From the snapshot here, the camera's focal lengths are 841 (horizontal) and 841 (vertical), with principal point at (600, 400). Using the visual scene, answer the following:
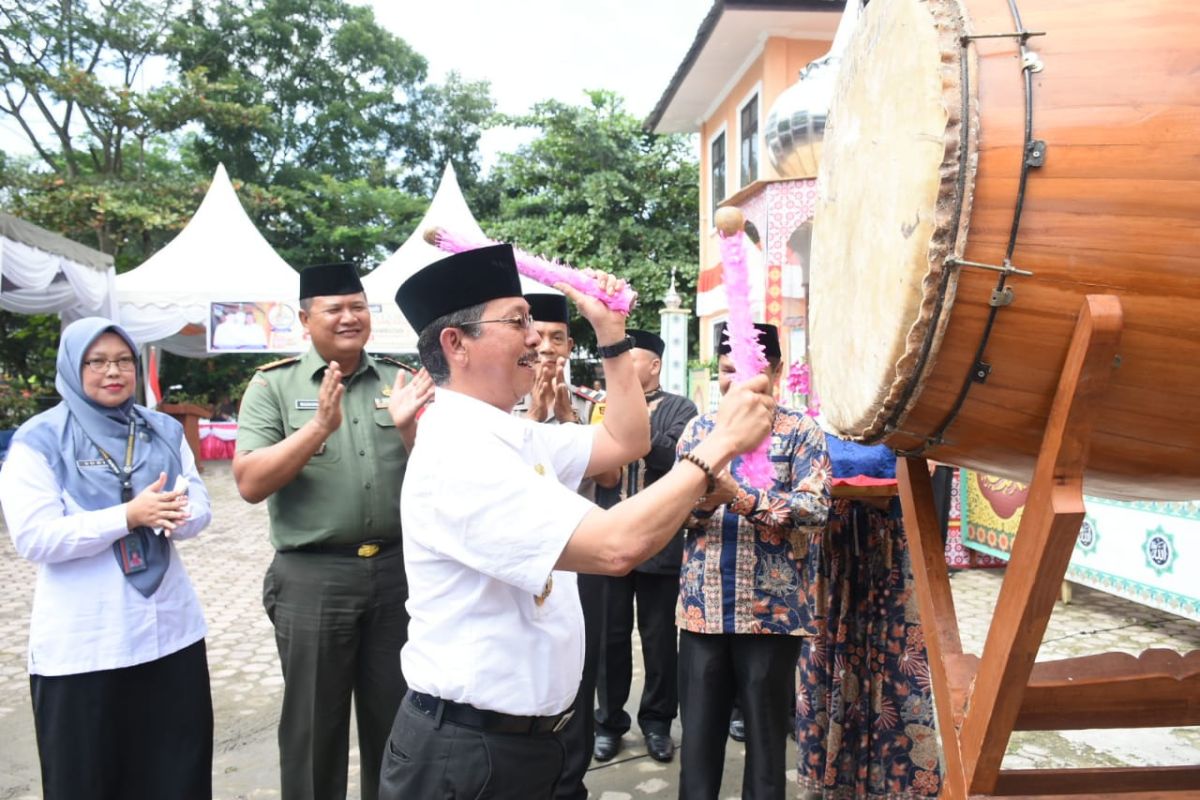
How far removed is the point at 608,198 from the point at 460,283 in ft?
59.8

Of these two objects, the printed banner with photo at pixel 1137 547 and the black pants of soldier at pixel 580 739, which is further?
the printed banner with photo at pixel 1137 547

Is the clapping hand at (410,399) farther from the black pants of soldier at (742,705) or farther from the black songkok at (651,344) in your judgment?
the black songkok at (651,344)

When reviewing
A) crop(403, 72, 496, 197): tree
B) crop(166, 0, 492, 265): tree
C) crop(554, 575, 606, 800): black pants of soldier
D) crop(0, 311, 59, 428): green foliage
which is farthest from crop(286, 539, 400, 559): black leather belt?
crop(403, 72, 496, 197): tree

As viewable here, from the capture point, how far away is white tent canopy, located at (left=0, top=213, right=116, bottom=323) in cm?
873

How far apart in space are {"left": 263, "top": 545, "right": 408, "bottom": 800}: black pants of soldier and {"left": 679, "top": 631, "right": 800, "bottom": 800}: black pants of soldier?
3.46 ft

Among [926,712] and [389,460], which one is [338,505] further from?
[926,712]

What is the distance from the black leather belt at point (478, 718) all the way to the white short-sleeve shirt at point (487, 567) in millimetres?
31

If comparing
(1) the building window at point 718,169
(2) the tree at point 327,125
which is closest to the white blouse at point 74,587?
(1) the building window at point 718,169

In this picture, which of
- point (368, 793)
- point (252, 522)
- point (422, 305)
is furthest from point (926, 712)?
point (252, 522)

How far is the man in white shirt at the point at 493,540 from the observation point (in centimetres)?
167

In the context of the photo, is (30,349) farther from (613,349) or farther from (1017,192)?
(1017,192)

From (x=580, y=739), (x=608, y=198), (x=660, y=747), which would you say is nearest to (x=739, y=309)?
(x=580, y=739)

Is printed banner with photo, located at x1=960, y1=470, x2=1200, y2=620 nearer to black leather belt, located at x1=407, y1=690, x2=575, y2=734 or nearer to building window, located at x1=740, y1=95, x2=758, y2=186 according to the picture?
black leather belt, located at x1=407, y1=690, x2=575, y2=734

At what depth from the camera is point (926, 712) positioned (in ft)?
10.9
